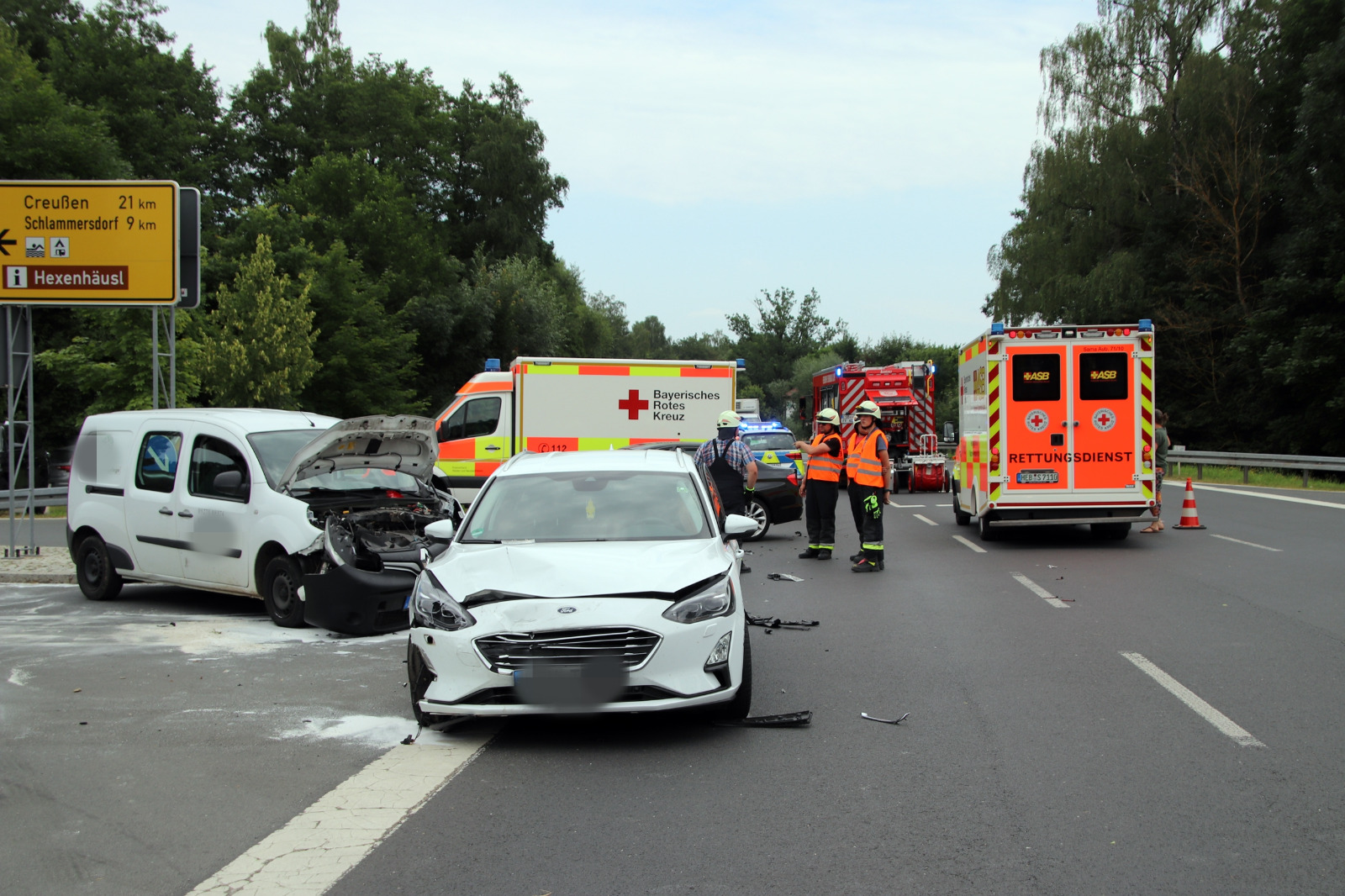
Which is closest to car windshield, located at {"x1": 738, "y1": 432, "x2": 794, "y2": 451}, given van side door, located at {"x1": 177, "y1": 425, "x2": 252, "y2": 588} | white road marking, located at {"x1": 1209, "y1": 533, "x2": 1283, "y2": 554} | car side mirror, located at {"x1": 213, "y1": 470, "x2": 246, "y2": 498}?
white road marking, located at {"x1": 1209, "y1": 533, "x2": 1283, "y2": 554}

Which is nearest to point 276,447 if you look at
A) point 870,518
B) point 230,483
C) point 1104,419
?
point 230,483

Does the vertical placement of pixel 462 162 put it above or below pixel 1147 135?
above

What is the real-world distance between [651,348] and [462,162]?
8389 cm

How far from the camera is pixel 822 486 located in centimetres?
1347

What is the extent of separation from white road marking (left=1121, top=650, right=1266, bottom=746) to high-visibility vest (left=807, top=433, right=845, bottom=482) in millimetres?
5884

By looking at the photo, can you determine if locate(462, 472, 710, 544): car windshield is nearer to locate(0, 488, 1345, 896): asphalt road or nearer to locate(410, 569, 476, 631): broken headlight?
locate(410, 569, 476, 631): broken headlight

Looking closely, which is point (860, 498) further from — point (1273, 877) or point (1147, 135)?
point (1147, 135)

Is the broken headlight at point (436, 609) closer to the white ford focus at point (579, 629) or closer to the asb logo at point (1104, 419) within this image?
the white ford focus at point (579, 629)

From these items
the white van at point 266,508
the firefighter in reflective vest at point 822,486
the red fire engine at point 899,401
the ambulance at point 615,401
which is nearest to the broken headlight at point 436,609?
the white van at point 266,508

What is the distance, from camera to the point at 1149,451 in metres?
14.6

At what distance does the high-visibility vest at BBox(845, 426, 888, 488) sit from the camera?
1240cm

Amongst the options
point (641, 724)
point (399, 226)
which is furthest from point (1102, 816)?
point (399, 226)

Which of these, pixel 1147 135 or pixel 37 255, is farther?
pixel 1147 135

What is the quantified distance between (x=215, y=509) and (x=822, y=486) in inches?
272
